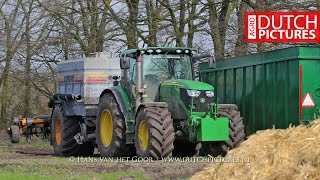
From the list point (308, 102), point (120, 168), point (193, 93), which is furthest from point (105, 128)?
point (308, 102)

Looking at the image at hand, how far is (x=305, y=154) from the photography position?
8109mm

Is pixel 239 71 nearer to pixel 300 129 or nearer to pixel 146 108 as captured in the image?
pixel 146 108

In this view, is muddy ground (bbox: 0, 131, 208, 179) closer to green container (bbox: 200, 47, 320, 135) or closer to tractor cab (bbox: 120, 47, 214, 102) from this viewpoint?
tractor cab (bbox: 120, 47, 214, 102)

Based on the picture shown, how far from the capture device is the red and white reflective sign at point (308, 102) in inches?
563

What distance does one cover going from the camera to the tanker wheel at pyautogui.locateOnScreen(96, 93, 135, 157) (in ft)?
51.2

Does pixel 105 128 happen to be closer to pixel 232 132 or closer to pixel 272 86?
pixel 232 132

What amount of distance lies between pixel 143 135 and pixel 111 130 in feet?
5.60

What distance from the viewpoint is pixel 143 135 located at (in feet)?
48.4

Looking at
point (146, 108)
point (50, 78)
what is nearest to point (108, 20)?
point (50, 78)

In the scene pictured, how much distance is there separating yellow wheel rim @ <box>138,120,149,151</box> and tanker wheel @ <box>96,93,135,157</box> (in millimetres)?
882

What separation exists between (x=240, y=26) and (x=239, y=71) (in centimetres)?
1016

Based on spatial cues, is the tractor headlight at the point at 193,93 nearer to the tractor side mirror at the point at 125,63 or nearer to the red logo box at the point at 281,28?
the tractor side mirror at the point at 125,63

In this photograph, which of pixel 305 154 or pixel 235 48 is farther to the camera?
pixel 235 48

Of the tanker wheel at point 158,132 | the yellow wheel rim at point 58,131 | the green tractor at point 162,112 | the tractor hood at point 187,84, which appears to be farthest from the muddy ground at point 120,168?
the yellow wheel rim at point 58,131
